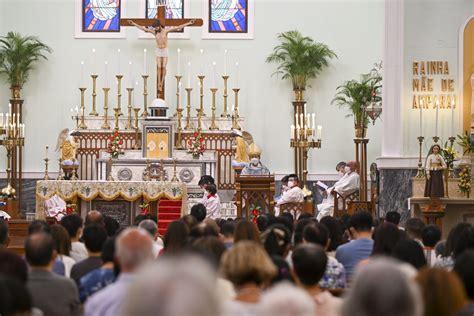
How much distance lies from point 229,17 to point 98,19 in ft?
10.7

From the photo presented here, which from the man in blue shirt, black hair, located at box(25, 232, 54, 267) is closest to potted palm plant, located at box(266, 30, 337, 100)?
the man in blue shirt

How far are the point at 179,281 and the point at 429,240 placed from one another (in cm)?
712

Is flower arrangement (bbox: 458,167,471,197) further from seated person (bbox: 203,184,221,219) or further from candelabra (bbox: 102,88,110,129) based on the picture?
candelabra (bbox: 102,88,110,129)

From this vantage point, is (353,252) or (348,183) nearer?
(353,252)

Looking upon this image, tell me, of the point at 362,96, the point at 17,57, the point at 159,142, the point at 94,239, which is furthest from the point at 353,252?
the point at 17,57

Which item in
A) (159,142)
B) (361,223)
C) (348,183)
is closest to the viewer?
(361,223)

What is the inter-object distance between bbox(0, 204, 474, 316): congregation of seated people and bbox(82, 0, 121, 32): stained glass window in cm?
1586

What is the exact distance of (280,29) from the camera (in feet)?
86.3

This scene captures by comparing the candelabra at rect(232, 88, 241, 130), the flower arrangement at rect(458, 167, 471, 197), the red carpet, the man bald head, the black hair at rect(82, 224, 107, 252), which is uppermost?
the candelabra at rect(232, 88, 241, 130)

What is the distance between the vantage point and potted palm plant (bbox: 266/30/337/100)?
25422mm

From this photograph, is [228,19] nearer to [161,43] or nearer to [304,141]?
Result: [161,43]

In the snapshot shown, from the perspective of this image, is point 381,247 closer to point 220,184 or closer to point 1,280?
point 1,280

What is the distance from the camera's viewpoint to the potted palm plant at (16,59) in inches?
998

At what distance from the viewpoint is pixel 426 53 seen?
21312 millimetres
